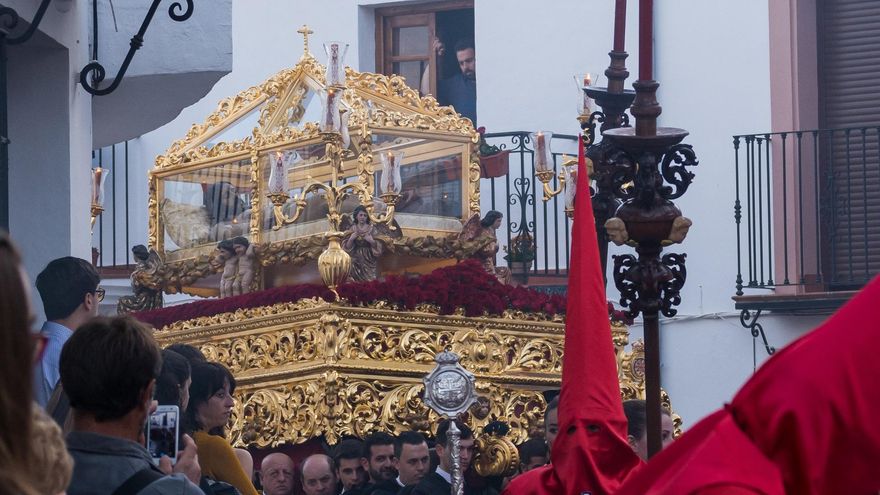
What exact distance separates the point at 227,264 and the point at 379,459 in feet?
8.46

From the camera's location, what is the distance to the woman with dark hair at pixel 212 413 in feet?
16.4

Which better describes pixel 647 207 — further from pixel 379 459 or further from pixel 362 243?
pixel 362 243

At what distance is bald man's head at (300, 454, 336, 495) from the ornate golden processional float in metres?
0.27

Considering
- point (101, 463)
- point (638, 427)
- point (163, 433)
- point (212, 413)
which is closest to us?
point (101, 463)

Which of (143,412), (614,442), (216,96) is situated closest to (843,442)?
(143,412)

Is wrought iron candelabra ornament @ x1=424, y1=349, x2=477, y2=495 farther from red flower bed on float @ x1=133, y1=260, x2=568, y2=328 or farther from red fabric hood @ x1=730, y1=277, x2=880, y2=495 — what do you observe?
red fabric hood @ x1=730, y1=277, x2=880, y2=495

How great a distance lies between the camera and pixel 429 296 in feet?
29.8

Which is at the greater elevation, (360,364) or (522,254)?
(522,254)

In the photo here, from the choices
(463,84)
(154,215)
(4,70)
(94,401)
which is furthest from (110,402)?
(463,84)

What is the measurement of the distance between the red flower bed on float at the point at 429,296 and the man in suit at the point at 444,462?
2.58ft

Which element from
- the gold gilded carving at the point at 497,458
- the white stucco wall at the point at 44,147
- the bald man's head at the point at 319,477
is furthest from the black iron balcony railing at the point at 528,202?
the white stucco wall at the point at 44,147

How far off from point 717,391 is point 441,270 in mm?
5335

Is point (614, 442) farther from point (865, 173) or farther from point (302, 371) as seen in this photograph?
point (865, 173)

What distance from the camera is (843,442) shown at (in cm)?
236
